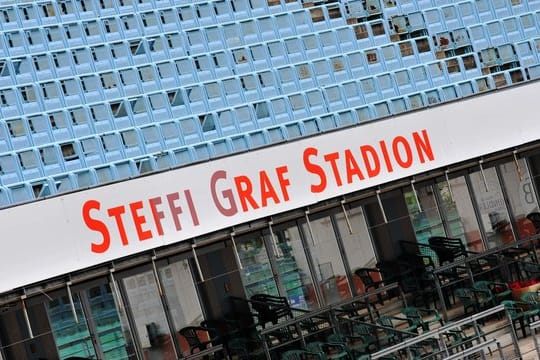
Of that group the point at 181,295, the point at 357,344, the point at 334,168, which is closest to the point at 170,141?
the point at 181,295

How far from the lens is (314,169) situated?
1290 centimetres

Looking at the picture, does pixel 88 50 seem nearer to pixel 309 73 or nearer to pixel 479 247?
pixel 309 73

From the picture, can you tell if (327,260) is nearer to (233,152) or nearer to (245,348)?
(245,348)

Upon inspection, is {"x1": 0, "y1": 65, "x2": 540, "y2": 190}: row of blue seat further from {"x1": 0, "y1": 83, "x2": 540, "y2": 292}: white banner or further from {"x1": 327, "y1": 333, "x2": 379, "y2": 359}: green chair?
{"x1": 327, "y1": 333, "x2": 379, "y2": 359}: green chair

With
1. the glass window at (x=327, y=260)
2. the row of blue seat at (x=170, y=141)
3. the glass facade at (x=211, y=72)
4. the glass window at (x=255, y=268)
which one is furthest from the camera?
the glass window at (x=327, y=260)

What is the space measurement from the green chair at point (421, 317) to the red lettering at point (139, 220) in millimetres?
3860

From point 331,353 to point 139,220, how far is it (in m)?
3.30

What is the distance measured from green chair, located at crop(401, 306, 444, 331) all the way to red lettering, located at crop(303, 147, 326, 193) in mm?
2177

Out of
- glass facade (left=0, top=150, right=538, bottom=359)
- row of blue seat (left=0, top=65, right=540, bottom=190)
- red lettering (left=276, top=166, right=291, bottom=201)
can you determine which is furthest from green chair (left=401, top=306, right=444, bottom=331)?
row of blue seat (left=0, top=65, right=540, bottom=190)

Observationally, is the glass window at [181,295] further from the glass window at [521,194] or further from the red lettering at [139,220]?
the glass window at [521,194]

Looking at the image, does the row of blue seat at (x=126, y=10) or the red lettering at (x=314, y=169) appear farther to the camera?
the row of blue seat at (x=126, y=10)

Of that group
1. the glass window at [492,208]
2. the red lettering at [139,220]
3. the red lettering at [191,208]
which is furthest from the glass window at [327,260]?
the red lettering at [139,220]

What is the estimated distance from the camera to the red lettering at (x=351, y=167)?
43.0ft

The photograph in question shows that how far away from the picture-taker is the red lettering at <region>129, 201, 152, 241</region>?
11.6 meters
